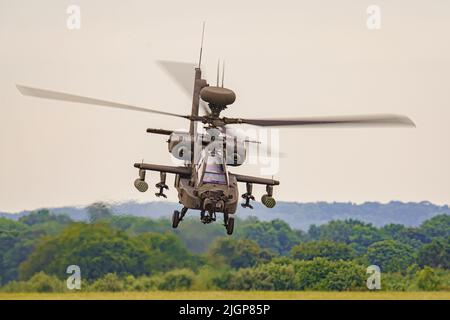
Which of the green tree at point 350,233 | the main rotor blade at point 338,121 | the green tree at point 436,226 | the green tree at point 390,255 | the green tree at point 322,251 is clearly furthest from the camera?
the green tree at point 436,226

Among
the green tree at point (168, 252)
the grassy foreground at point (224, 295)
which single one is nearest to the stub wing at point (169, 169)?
the grassy foreground at point (224, 295)

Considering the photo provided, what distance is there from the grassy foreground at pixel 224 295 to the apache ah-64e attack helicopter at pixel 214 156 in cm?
593

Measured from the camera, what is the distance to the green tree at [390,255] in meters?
54.8

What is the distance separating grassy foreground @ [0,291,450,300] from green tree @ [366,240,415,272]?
21.5ft

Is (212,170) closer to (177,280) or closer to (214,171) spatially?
(214,171)

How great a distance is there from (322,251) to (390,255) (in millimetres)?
4701

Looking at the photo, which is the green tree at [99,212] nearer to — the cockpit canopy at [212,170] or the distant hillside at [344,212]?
the distant hillside at [344,212]

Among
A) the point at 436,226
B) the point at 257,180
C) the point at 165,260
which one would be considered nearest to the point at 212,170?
the point at 257,180

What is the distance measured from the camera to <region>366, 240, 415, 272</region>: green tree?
180ft

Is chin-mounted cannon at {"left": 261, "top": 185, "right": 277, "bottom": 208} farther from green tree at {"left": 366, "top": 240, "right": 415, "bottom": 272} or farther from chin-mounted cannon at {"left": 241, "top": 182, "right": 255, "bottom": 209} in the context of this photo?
green tree at {"left": 366, "top": 240, "right": 415, "bottom": 272}

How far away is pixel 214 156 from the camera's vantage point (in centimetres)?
3800
